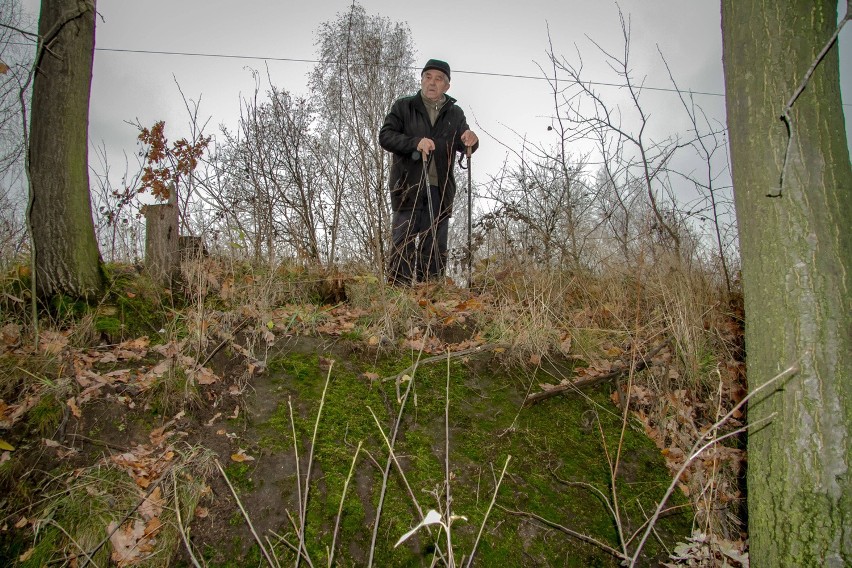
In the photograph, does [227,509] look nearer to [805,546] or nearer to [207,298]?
[207,298]

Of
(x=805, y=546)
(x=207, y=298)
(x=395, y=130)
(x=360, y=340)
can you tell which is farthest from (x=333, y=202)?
(x=805, y=546)

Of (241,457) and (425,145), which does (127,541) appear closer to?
(241,457)

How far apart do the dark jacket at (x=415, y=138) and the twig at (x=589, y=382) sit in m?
2.27

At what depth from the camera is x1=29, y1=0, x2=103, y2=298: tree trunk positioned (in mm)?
2953

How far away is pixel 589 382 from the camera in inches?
108

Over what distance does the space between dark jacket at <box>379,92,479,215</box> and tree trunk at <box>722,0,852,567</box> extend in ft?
9.70

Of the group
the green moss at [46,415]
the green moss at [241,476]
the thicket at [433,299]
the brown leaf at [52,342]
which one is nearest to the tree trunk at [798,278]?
the thicket at [433,299]

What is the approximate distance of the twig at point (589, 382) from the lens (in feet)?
8.60

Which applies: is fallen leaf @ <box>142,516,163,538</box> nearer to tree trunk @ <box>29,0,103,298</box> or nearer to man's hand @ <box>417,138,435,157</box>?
tree trunk @ <box>29,0,103,298</box>

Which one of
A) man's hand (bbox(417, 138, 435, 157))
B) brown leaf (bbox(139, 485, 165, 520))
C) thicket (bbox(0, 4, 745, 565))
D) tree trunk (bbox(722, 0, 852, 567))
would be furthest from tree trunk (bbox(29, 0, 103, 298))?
tree trunk (bbox(722, 0, 852, 567))

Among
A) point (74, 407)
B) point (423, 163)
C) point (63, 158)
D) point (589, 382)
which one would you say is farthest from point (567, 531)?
point (63, 158)

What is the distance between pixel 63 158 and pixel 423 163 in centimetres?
267

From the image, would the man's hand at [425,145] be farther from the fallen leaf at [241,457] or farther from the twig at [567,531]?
the twig at [567,531]

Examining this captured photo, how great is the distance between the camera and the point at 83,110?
3164 millimetres
